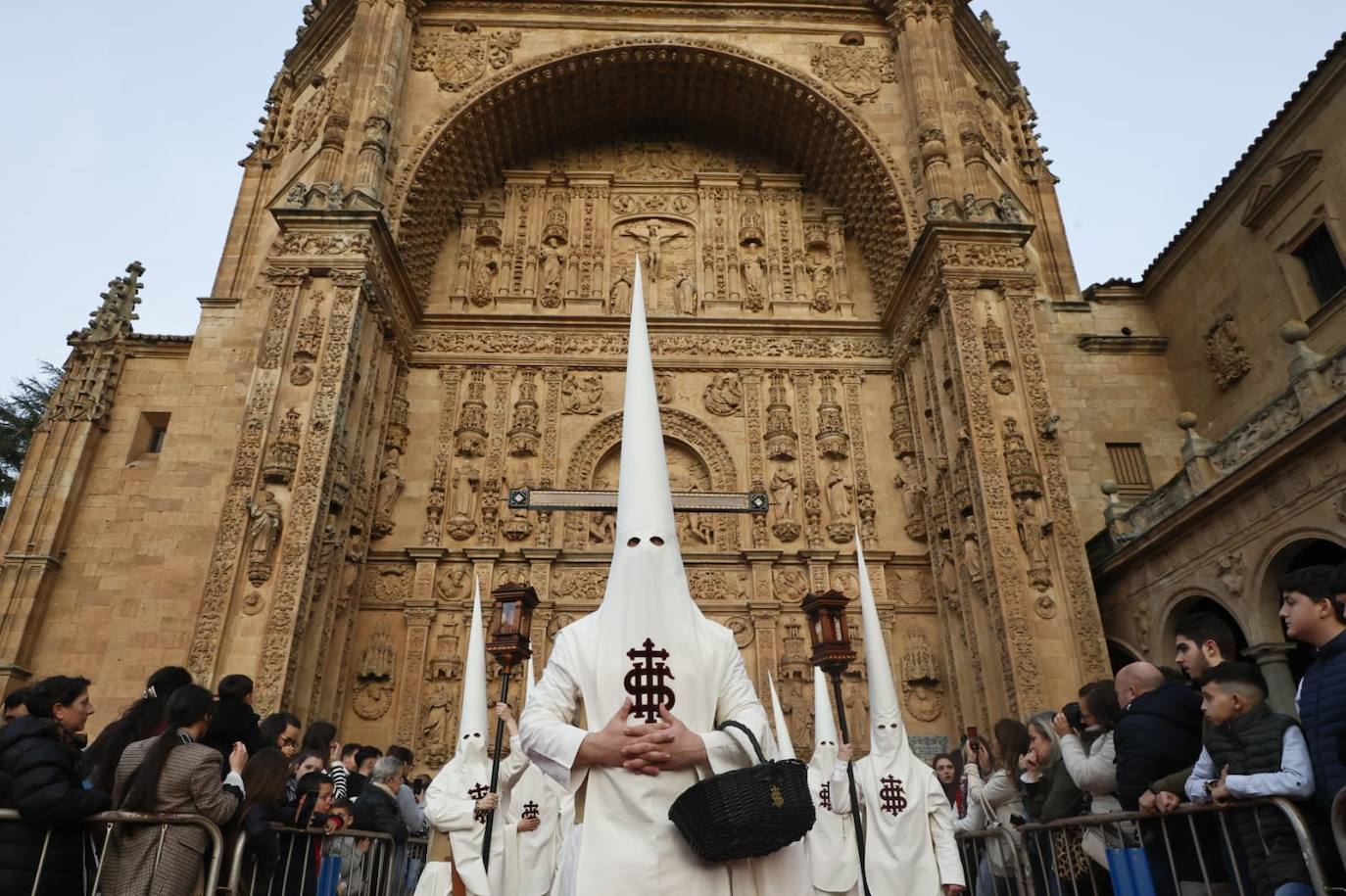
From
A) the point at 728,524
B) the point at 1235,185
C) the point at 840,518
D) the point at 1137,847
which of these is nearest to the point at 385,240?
the point at 728,524

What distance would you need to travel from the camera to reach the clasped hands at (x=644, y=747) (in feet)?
8.59

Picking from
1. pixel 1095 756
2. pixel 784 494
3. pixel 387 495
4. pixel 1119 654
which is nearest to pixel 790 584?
pixel 784 494

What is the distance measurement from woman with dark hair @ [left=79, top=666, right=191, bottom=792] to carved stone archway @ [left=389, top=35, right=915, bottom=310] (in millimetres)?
12047

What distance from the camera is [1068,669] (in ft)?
35.4

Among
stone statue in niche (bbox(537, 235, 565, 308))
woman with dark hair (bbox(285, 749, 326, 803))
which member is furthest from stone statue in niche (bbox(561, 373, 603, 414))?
woman with dark hair (bbox(285, 749, 326, 803))

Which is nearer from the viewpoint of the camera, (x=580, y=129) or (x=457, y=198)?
(x=457, y=198)

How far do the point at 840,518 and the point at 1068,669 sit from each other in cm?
462

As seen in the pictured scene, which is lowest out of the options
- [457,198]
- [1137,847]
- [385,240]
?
[1137,847]

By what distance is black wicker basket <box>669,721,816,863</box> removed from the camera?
2375 millimetres

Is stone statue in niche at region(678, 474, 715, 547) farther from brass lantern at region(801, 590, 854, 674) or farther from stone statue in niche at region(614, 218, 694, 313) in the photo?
brass lantern at region(801, 590, 854, 674)

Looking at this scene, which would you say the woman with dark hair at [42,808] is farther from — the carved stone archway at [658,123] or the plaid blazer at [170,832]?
the carved stone archway at [658,123]

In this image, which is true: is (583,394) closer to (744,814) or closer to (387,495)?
(387,495)

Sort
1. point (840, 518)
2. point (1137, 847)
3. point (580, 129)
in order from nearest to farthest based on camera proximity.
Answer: point (1137, 847)
point (840, 518)
point (580, 129)

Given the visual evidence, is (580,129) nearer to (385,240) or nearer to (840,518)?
(385,240)
